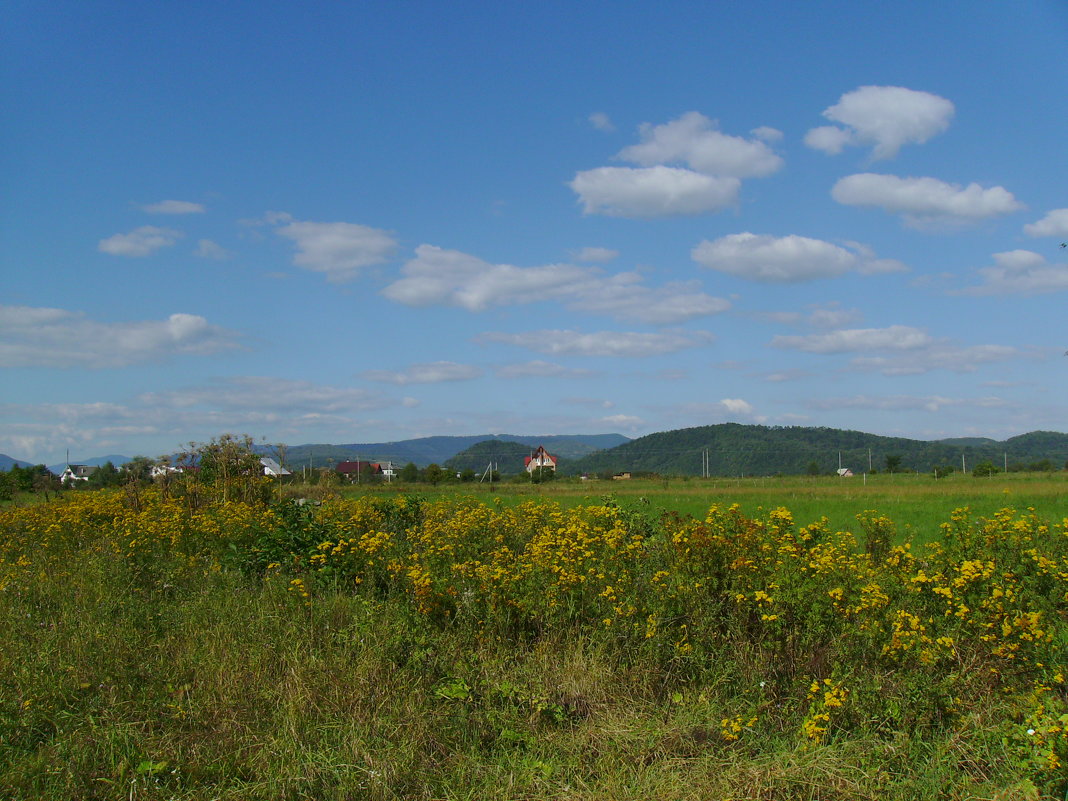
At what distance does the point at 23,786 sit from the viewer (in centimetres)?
360

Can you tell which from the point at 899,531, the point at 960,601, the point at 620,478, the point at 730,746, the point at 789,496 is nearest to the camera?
the point at 730,746

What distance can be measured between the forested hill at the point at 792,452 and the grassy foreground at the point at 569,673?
48.2m

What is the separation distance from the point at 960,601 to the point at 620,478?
44.1 m

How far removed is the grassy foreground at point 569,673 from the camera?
3.71 m

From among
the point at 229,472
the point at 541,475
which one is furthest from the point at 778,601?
the point at 541,475

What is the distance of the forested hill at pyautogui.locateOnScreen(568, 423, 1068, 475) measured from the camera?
225 feet

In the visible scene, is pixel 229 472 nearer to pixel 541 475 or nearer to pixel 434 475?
pixel 434 475

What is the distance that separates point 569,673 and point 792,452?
3033 inches

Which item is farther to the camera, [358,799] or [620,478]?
[620,478]

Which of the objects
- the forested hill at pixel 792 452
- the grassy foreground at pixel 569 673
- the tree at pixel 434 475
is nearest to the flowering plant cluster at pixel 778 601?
the grassy foreground at pixel 569 673

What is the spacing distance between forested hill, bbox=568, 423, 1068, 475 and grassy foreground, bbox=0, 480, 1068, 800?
48175 millimetres

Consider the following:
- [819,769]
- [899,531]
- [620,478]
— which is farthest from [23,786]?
[620,478]

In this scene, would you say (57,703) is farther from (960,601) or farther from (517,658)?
(960,601)

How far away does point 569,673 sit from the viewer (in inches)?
191
